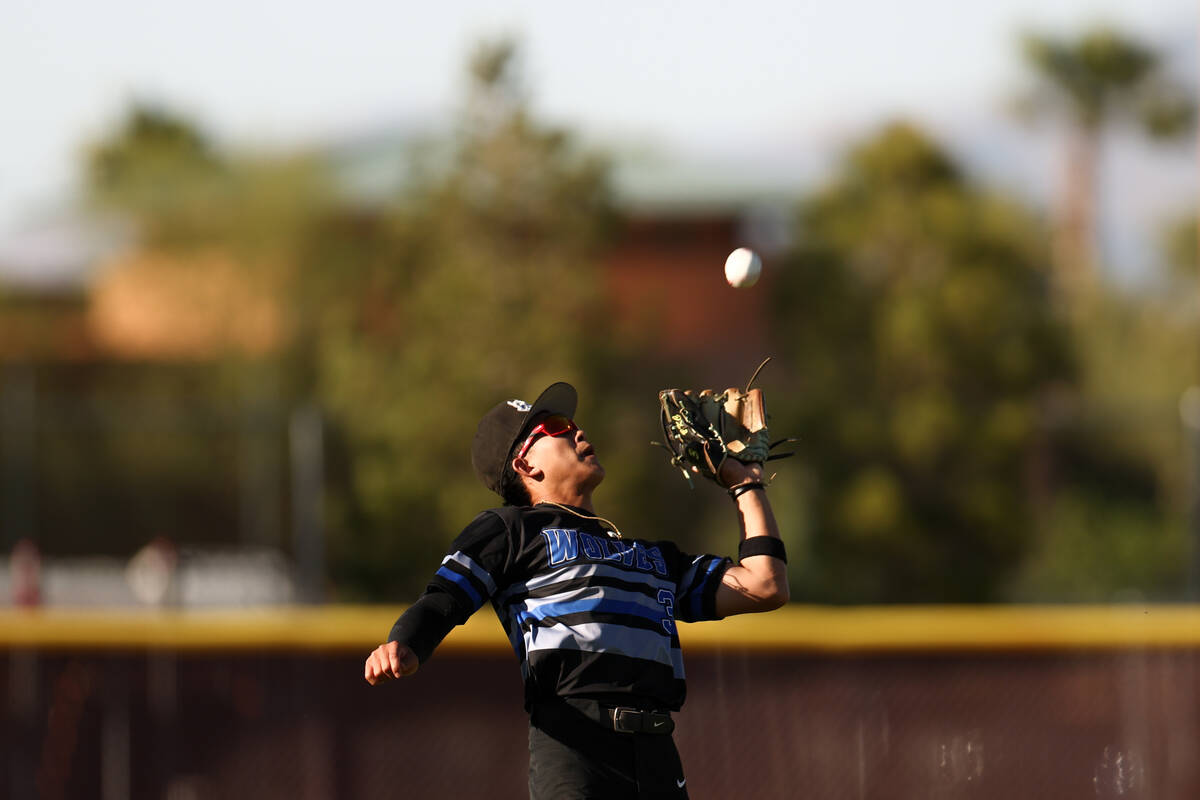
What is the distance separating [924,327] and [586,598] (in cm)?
2179

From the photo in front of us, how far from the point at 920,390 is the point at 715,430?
21.5 metres

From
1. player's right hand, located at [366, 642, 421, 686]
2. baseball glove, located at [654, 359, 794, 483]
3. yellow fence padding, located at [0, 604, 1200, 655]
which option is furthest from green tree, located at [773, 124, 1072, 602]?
player's right hand, located at [366, 642, 421, 686]

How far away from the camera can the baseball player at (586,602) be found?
4168 millimetres

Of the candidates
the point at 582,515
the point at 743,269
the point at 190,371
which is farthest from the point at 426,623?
the point at 190,371

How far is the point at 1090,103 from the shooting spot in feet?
127

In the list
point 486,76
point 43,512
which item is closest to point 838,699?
point 486,76

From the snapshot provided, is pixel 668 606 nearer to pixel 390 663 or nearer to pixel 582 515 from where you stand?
pixel 582 515

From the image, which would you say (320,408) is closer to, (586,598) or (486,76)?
(486,76)

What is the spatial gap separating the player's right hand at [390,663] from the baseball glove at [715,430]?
3.04 ft

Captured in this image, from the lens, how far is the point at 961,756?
27.8ft

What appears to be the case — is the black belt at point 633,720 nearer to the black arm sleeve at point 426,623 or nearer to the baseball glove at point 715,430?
the black arm sleeve at point 426,623

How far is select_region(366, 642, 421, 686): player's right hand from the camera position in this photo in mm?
3879

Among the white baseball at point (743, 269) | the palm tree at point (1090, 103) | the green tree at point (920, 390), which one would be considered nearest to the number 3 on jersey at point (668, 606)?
the white baseball at point (743, 269)

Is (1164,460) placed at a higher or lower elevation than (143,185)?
lower
